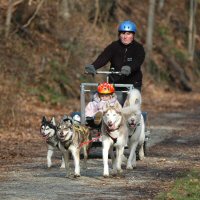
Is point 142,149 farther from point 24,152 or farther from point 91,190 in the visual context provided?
point 91,190

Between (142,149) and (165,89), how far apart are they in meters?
27.3

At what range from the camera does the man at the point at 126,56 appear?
15.1 m

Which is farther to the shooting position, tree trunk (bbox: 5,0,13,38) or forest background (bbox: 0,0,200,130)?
tree trunk (bbox: 5,0,13,38)

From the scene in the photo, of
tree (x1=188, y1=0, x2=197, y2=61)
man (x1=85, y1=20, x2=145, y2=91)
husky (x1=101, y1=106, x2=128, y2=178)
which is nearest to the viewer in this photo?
husky (x1=101, y1=106, x2=128, y2=178)

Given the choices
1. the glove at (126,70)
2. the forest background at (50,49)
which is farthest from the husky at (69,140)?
the forest background at (50,49)

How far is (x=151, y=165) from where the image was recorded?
14.2m

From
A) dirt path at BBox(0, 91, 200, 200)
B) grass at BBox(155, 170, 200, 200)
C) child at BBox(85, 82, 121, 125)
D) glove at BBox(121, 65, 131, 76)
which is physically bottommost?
dirt path at BBox(0, 91, 200, 200)

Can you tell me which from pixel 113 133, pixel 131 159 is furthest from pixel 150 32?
pixel 113 133

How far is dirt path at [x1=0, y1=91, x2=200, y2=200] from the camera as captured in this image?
10.7 m

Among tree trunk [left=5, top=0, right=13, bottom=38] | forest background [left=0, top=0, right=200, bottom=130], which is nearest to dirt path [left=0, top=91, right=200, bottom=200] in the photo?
forest background [left=0, top=0, right=200, bottom=130]

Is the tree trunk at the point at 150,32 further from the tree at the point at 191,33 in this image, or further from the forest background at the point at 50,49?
the tree at the point at 191,33

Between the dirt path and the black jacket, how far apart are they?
57.7 inches

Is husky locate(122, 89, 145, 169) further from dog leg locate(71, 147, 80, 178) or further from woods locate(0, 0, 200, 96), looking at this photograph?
woods locate(0, 0, 200, 96)

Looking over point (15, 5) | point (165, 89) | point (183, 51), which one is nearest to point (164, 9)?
point (183, 51)
